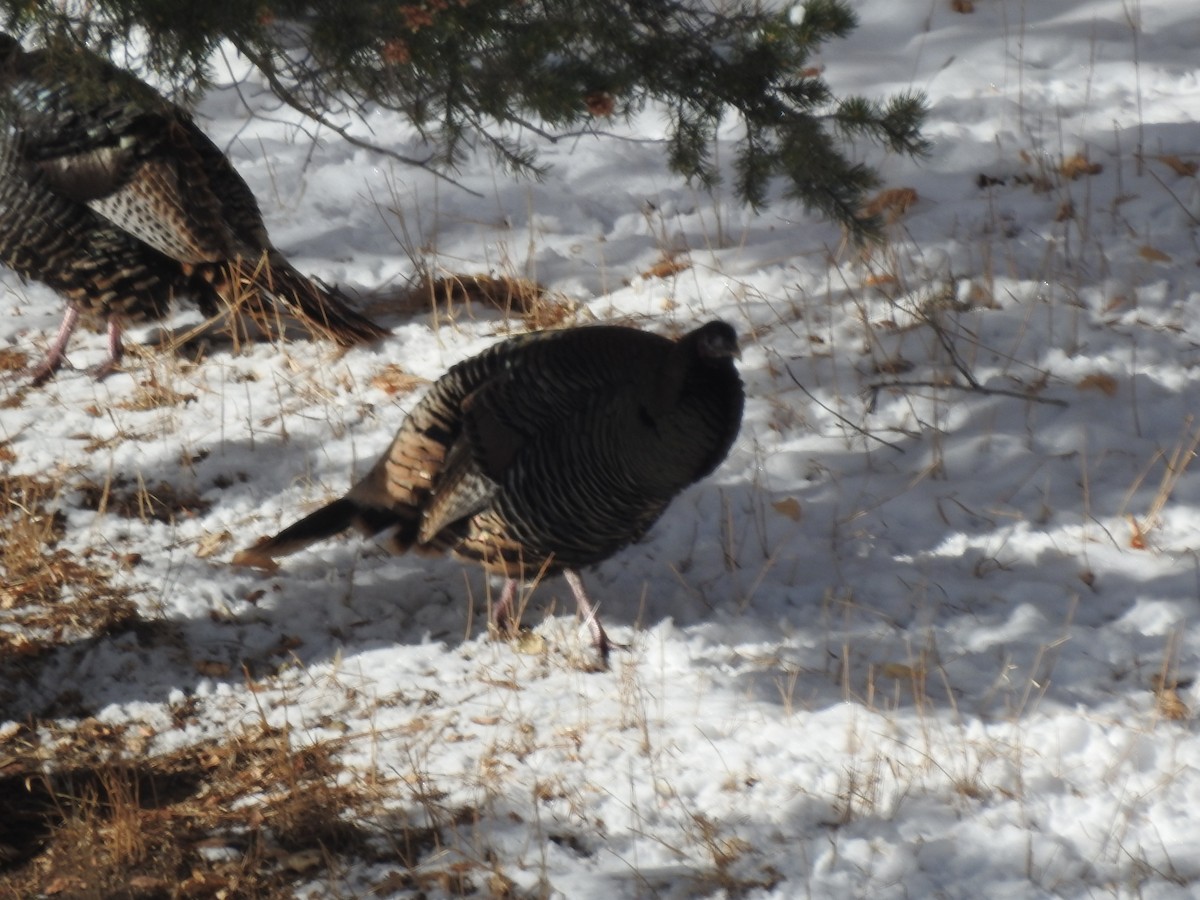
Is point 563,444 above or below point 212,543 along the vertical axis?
above

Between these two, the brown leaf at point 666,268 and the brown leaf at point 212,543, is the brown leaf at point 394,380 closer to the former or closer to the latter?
the brown leaf at point 212,543

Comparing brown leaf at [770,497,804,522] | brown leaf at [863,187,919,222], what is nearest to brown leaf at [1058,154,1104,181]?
brown leaf at [863,187,919,222]

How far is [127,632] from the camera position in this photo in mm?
4133

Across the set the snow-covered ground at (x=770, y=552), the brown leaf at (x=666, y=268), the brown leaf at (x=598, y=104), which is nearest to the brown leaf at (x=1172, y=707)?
the snow-covered ground at (x=770, y=552)

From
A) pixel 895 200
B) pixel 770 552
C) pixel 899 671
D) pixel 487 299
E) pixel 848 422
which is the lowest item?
pixel 899 671

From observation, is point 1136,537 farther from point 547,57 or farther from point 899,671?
point 547,57

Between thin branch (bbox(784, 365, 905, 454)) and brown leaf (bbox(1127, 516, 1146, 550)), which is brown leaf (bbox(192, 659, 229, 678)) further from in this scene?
brown leaf (bbox(1127, 516, 1146, 550))

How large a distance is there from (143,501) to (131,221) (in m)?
1.27

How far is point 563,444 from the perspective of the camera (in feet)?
12.6

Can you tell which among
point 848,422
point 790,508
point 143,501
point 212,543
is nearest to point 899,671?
point 790,508

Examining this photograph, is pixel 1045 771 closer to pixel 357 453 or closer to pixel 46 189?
pixel 357 453

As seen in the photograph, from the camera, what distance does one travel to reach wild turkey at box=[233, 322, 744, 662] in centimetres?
380

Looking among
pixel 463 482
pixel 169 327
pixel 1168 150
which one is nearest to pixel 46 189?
pixel 169 327

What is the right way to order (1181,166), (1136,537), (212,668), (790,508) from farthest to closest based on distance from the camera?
1. (1181,166)
2. (790,508)
3. (1136,537)
4. (212,668)
